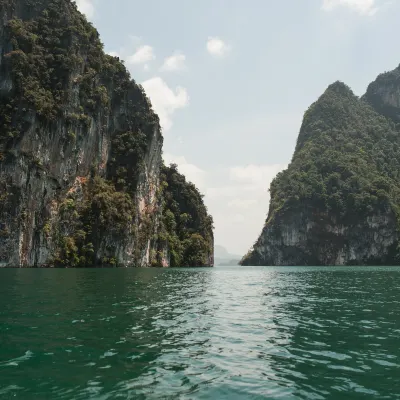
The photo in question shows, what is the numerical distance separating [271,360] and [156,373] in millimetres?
3156

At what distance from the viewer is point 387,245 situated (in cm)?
13162

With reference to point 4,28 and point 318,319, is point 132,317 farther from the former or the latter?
point 4,28

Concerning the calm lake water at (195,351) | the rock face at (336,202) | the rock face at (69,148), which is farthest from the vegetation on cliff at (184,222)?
the calm lake water at (195,351)

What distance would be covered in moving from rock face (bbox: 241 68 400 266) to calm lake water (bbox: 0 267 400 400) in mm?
124245

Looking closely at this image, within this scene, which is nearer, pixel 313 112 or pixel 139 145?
pixel 139 145

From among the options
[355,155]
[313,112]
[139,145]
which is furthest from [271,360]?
[313,112]

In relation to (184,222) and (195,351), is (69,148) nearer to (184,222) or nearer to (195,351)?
(184,222)

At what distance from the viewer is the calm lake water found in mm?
7934

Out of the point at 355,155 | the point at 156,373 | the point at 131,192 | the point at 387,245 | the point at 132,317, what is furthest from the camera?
the point at 355,155

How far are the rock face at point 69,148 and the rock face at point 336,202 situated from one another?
6182 centimetres

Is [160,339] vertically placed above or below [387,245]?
below

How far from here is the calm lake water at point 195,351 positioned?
7934 millimetres

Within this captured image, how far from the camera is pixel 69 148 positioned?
72.4m

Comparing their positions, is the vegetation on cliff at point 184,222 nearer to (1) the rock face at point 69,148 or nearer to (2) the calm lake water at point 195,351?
(1) the rock face at point 69,148
